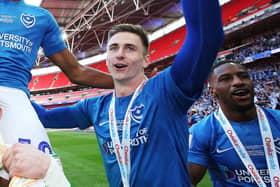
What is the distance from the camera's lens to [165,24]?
2692 centimetres

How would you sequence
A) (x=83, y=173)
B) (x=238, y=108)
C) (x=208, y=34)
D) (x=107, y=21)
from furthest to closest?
(x=107, y=21), (x=83, y=173), (x=238, y=108), (x=208, y=34)

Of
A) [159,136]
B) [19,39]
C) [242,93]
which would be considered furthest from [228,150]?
[19,39]

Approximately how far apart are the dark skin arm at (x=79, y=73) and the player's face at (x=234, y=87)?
0.91 m

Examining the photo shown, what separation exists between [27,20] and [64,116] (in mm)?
645

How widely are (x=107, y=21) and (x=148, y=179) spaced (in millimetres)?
23338

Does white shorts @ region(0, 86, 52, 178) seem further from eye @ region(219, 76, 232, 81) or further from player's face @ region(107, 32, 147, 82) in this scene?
eye @ region(219, 76, 232, 81)

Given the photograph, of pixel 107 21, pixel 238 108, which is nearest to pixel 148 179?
pixel 238 108

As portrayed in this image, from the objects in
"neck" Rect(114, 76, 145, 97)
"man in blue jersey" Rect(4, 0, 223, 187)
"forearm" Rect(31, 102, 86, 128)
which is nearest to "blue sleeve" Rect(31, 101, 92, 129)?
"forearm" Rect(31, 102, 86, 128)

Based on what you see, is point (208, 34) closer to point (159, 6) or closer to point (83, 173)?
point (83, 173)

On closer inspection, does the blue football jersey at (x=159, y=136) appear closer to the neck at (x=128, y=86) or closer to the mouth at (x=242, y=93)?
the neck at (x=128, y=86)

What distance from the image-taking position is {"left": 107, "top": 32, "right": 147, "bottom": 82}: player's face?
144 cm

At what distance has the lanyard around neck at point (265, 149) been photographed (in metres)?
1.90

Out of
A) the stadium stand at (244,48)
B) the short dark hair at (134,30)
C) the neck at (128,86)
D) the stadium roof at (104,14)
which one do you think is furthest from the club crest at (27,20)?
the stadium roof at (104,14)

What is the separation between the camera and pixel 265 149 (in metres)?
1.97
